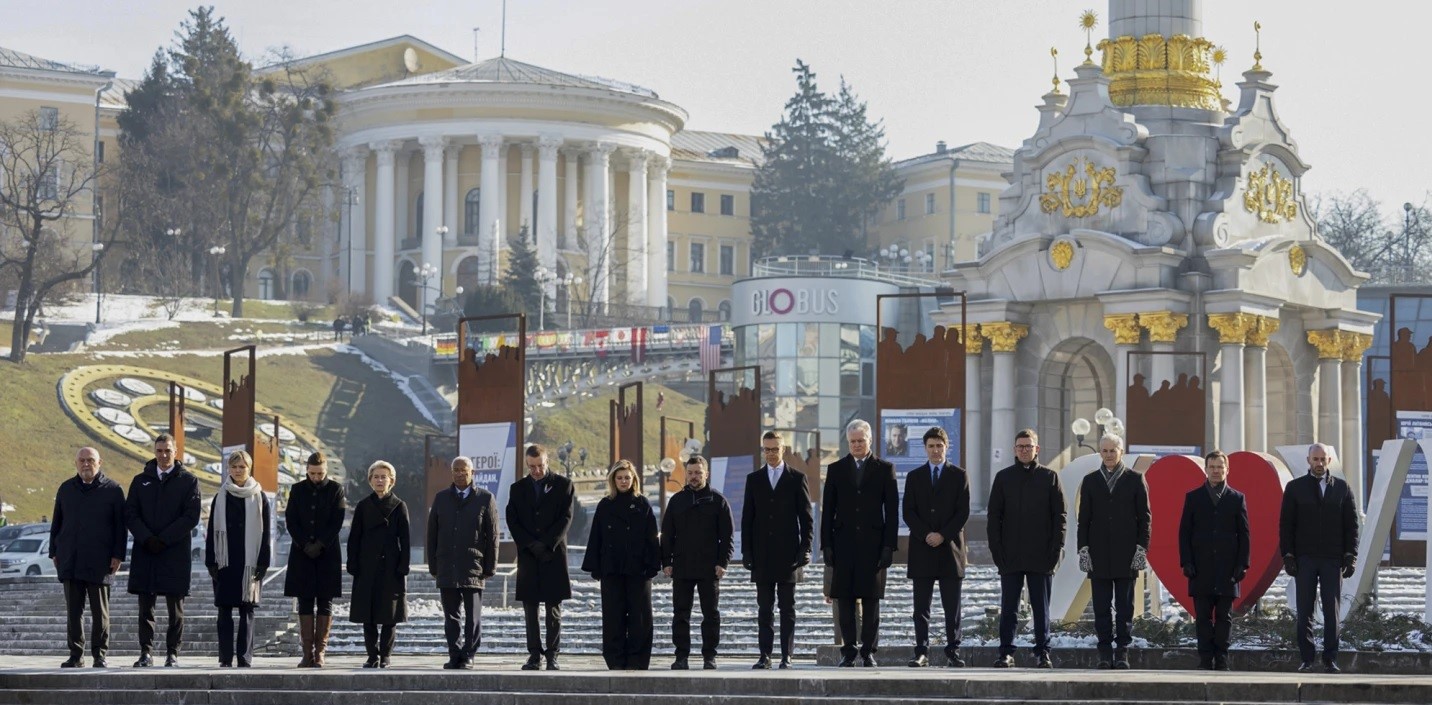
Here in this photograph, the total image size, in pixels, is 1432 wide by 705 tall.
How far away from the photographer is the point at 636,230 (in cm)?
10650

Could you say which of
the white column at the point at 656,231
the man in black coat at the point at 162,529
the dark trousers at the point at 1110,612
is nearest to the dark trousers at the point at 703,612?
the dark trousers at the point at 1110,612

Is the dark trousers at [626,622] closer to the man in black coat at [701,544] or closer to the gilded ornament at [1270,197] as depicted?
the man in black coat at [701,544]

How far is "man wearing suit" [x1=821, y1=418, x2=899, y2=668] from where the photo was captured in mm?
18281

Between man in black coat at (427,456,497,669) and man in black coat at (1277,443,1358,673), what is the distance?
5.74 meters

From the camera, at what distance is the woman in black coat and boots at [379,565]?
61.8ft

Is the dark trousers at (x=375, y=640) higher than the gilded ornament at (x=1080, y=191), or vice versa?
the gilded ornament at (x=1080, y=191)

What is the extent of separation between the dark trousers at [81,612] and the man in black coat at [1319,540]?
336 inches

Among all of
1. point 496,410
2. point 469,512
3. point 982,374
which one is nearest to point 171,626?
point 469,512

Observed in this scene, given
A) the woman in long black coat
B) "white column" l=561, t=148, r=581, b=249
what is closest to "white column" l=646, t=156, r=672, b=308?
"white column" l=561, t=148, r=581, b=249

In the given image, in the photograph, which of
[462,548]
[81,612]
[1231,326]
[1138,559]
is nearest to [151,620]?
[81,612]

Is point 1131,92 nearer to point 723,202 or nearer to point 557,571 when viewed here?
point 557,571

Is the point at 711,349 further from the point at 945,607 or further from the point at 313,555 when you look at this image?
the point at 945,607

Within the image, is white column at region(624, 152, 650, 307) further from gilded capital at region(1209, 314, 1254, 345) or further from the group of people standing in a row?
the group of people standing in a row

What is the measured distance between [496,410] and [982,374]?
11879 mm
